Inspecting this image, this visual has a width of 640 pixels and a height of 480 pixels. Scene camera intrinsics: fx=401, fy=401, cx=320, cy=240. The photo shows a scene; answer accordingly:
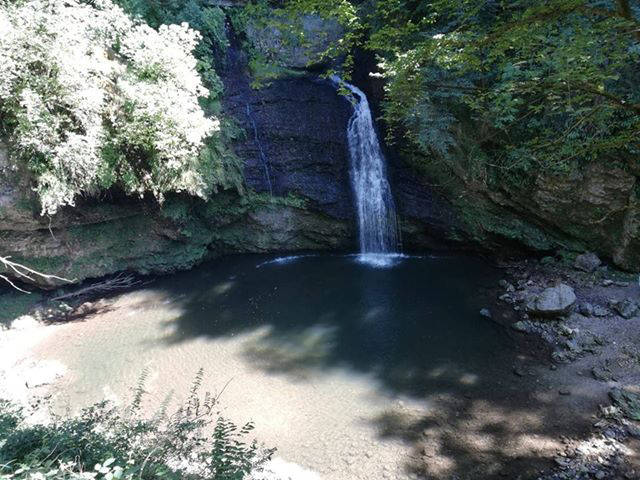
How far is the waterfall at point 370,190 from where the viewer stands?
39.4ft

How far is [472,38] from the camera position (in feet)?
12.1

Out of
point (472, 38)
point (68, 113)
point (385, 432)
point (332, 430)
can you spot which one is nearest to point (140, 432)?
point (332, 430)

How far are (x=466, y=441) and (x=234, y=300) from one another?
6252 millimetres

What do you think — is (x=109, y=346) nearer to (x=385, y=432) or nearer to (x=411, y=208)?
(x=385, y=432)

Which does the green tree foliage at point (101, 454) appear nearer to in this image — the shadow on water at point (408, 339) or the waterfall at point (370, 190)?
the shadow on water at point (408, 339)

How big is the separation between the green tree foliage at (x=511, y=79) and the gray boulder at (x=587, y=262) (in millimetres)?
2296

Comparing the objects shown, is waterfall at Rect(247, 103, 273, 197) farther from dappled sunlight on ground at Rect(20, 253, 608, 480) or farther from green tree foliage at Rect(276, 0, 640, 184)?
green tree foliage at Rect(276, 0, 640, 184)

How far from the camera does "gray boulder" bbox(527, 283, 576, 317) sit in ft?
26.5

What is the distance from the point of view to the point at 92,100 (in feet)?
25.5

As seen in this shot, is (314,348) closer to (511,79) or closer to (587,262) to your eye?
(511,79)

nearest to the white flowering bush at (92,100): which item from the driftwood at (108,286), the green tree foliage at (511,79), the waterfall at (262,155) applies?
the driftwood at (108,286)

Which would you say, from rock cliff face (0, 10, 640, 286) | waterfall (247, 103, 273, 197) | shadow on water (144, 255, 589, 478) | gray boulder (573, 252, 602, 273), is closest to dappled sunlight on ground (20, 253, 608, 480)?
shadow on water (144, 255, 589, 478)

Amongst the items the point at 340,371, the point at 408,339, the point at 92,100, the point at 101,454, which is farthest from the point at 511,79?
the point at 101,454

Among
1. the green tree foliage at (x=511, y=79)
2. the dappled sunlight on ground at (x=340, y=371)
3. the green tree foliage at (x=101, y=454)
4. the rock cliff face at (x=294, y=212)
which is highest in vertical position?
the green tree foliage at (x=511, y=79)
